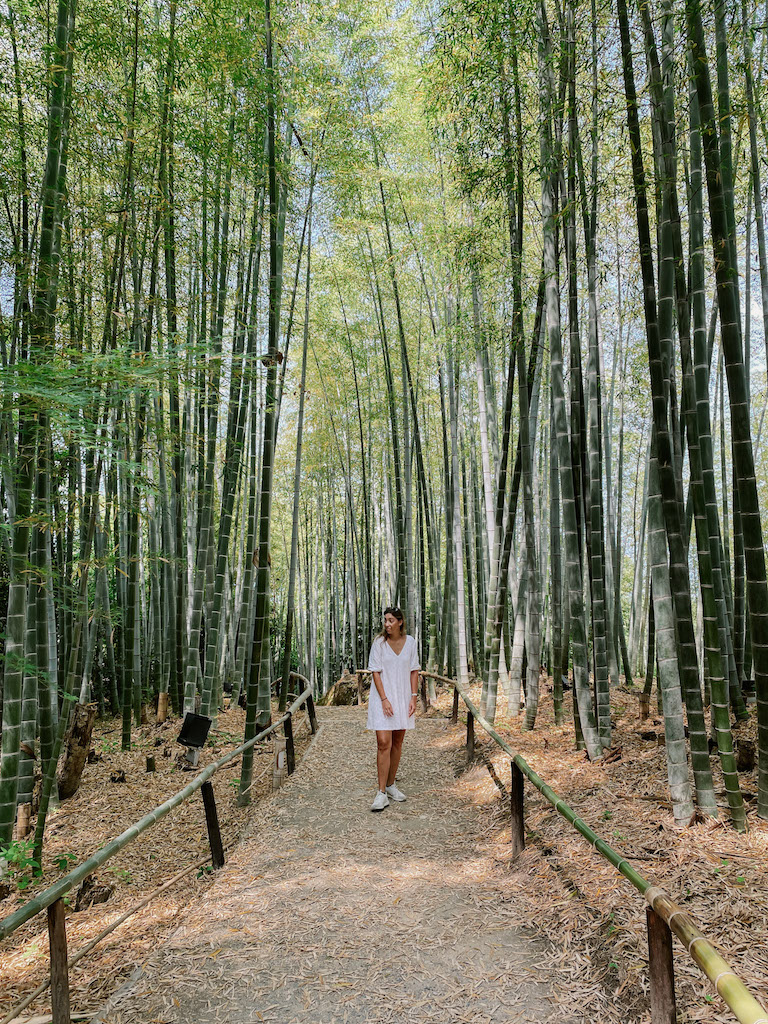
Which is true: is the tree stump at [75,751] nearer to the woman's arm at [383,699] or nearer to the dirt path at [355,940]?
the dirt path at [355,940]

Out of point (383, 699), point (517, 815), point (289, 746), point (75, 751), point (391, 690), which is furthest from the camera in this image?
point (75, 751)

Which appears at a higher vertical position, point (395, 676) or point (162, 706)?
point (395, 676)

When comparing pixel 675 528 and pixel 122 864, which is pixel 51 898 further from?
pixel 122 864

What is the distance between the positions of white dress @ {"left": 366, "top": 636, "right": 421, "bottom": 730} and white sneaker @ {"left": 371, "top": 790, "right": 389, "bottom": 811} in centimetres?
38

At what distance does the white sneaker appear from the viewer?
3.45 m

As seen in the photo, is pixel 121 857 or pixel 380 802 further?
pixel 121 857

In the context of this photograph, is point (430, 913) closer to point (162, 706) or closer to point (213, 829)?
point (213, 829)

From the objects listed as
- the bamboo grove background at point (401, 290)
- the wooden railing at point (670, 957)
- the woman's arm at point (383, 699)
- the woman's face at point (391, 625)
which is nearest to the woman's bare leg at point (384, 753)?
the woman's arm at point (383, 699)

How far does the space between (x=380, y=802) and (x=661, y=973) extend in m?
2.24

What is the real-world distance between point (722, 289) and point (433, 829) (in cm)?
277

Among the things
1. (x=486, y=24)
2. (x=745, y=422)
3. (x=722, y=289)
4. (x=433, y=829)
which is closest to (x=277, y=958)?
(x=433, y=829)

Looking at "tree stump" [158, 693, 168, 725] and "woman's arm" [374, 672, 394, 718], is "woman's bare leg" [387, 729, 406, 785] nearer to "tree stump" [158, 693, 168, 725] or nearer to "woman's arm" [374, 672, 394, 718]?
"woman's arm" [374, 672, 394, 718]

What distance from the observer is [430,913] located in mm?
2254

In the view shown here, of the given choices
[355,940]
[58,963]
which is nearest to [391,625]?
[355,940]
